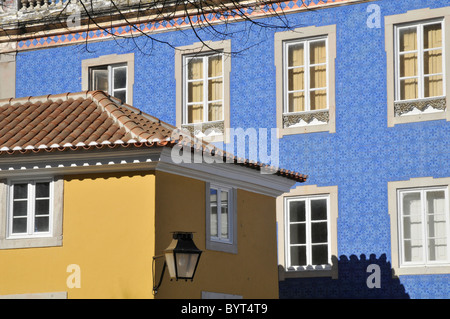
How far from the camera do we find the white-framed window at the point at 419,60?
61.7 ft

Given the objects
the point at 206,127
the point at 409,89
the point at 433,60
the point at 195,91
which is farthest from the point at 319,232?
the point at 195,91

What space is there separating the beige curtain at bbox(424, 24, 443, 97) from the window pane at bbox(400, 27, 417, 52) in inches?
8.5

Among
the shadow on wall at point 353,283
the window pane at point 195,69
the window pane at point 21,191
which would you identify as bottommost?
the shadow on wall at point 353,283

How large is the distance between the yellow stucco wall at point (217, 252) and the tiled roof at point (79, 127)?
1.91 feet

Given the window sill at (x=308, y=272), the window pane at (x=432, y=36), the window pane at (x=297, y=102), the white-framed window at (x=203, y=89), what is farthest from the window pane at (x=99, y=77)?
the window pane at (x=432, y=36)

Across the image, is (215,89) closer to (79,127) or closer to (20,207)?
(79,127)

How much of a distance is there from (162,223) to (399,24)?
7670mm

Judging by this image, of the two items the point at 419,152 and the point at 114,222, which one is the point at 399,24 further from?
the point at 114,222

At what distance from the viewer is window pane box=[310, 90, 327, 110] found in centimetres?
1973

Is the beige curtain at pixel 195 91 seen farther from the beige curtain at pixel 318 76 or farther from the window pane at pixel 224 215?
the window pane at pixel 224 215

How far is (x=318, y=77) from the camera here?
1984cm

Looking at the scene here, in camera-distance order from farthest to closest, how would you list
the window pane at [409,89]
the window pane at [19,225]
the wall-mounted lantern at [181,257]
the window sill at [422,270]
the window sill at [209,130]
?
the window sill at [209,130], the window pane at [409,89], the window sill at [422,270], the window pane at [19,225], the wall-mounted lantern at [181,257]

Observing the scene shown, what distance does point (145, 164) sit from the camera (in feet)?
43.9
